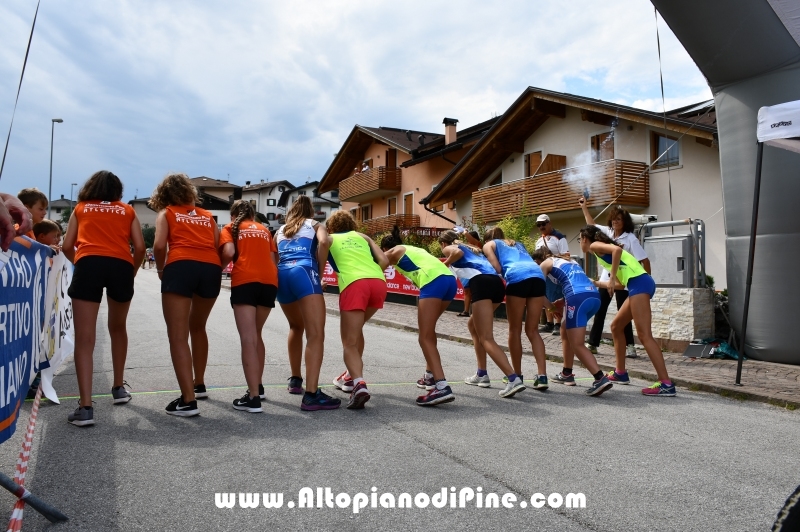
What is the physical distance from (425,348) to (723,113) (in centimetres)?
656

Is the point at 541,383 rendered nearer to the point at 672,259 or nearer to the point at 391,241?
the point at 391,241

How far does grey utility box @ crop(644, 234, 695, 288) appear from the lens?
1060 cm

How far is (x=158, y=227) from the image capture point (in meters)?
5.29

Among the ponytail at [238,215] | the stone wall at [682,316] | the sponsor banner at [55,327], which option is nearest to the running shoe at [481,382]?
the ponytail at [238,215]

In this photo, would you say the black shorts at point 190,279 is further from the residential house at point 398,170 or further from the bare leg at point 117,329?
the residential house at point 398,170

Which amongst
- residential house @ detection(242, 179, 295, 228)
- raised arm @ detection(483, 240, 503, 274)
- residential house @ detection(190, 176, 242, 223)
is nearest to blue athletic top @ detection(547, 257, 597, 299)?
raised arm @ detection(483, 240, 503, 274)

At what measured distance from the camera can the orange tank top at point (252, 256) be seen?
18.8 ft

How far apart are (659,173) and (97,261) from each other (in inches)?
739

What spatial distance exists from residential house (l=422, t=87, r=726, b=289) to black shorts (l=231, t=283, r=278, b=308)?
13.2 metres

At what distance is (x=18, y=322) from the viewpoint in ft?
11.8

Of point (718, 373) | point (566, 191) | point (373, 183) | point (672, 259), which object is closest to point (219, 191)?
point (373, 183)

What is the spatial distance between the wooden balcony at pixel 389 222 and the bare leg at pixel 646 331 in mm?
29504

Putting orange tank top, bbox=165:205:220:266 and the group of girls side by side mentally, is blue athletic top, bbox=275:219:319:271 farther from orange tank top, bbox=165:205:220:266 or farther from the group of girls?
orange tank top, bbox=165:205:220:266

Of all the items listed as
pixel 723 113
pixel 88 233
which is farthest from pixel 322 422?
pixel 723 113
